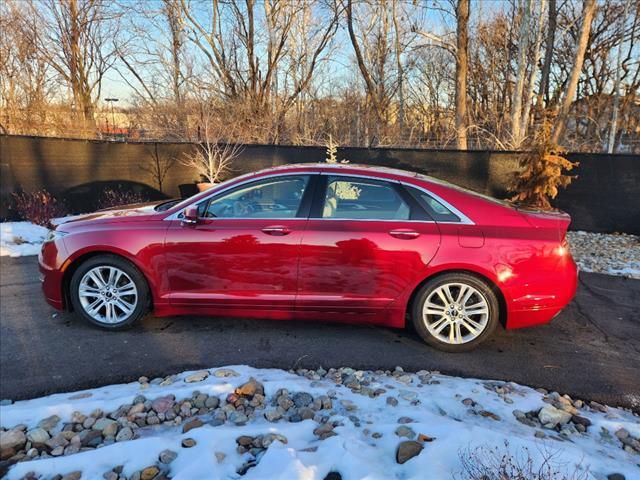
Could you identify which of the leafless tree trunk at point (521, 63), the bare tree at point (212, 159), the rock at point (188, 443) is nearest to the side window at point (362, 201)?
the rock at point (188, 443)

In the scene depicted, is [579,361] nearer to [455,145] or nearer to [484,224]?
[484,224]

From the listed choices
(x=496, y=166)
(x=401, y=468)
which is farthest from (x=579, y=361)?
(x=496, y=166)

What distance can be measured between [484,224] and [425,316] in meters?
0.91

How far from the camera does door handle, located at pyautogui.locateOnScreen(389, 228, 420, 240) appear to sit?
348 cm

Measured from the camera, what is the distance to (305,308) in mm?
3666

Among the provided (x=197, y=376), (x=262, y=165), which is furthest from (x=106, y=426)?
(x=262, y=165)

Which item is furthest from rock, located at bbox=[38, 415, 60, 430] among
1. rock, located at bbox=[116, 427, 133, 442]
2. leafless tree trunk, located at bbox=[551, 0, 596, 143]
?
leafless tree trunk, located at bbox=[551, 0, 596, 143]

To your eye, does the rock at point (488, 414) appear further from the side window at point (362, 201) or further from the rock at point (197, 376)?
the rock at point (197, 376)

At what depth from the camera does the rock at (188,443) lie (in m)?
2.20

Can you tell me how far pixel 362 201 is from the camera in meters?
3.69

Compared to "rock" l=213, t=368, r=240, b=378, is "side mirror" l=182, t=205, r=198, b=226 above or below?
above

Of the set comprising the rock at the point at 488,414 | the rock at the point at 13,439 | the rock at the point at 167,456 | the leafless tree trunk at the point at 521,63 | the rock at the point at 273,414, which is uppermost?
the leafless tree trunk at the point at 521,63

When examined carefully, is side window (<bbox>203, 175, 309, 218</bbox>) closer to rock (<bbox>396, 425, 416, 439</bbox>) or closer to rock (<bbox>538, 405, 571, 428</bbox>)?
rock (<bbox>396, 425, 416, 439</bbox>)

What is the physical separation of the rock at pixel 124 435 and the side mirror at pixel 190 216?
1759mm
